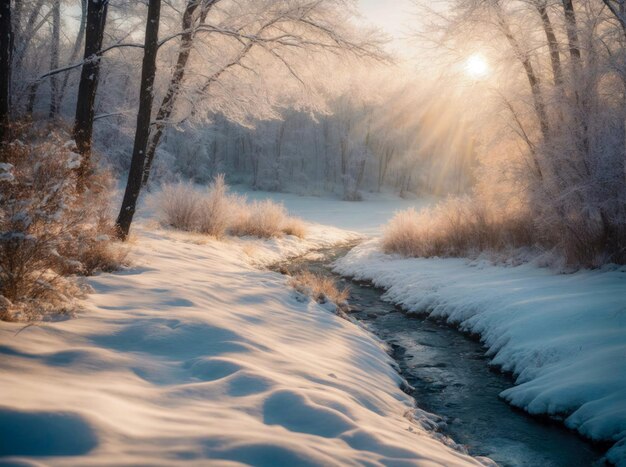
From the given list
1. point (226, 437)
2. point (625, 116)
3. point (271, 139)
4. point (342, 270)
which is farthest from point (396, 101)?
point (226, 437)

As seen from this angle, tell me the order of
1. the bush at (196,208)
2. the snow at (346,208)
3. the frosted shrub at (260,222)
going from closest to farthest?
the bush at (196,208) < the frosted shrub at (260,222) < the snow at (346,208)

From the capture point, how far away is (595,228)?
7.84 metres

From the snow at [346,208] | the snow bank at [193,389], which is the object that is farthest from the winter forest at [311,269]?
the snow at [346,208]

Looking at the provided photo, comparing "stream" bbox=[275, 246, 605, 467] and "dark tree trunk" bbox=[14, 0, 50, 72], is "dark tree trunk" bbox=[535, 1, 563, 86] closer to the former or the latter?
"stream" bbox=[275, 246, 605, 467]

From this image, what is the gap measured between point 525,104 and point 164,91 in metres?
8.48

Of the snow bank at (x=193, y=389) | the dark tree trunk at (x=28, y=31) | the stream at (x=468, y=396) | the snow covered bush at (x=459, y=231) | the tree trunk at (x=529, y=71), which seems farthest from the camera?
the dark tree trunk at (x=28, y=31)

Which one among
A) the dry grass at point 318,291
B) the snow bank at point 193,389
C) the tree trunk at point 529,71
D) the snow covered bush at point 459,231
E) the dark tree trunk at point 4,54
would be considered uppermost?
the tree trunk at point 529,71

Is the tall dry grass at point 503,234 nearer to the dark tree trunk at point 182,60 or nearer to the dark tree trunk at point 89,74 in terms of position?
the dark tree trunk at point 182,60

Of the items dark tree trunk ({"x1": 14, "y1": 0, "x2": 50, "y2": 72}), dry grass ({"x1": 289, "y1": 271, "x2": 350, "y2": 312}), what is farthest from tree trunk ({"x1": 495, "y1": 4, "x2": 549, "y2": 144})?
dark tree trunk ({"x1": 14, "y1": 0, "x2": 50, "y2": 72})

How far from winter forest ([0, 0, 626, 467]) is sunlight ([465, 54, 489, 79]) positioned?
0.06m

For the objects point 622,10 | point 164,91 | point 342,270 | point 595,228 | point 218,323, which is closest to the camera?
point 218,323

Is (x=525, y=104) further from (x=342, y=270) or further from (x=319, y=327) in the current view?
(x=319, y=327)

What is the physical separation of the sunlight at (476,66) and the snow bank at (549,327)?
4958 millimetres

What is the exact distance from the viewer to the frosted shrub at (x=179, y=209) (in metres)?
12.7
